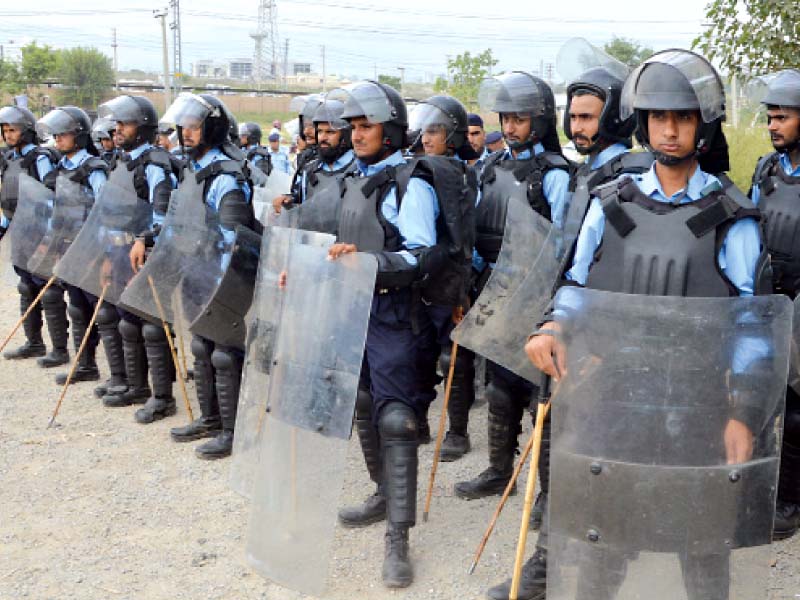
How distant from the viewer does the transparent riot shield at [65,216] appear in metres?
7.05

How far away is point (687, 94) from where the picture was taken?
9.50 feet

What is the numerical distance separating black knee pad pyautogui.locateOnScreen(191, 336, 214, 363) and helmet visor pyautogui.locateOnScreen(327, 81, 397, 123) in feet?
7.11

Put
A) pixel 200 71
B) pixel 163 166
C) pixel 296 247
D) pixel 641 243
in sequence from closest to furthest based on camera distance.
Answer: pixel 641 243 < pixel 296 247 < pixel 163 166 < pixel 200 71

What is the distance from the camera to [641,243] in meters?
2.88

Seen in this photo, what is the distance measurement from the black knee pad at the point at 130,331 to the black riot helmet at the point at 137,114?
127 cm

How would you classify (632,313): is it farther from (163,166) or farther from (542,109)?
(163,166)

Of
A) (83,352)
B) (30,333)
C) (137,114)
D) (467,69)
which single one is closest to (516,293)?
(137,114)

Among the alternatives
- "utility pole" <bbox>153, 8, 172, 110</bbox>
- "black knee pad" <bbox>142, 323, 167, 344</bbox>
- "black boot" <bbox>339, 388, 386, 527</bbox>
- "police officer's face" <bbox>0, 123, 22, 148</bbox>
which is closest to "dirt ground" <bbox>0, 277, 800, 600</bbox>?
"black boot" <bbox>339, 388, 386, 527</bbox>

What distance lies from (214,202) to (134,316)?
143 centimetres

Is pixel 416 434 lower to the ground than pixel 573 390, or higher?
lower

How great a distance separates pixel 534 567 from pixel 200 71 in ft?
348

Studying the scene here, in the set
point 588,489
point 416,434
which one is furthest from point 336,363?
point 588,489

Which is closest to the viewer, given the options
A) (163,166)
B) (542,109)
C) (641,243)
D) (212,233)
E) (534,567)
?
(641,243)

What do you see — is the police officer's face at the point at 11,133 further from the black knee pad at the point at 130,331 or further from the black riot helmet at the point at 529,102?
the black riot helmet at the point at 529,102
